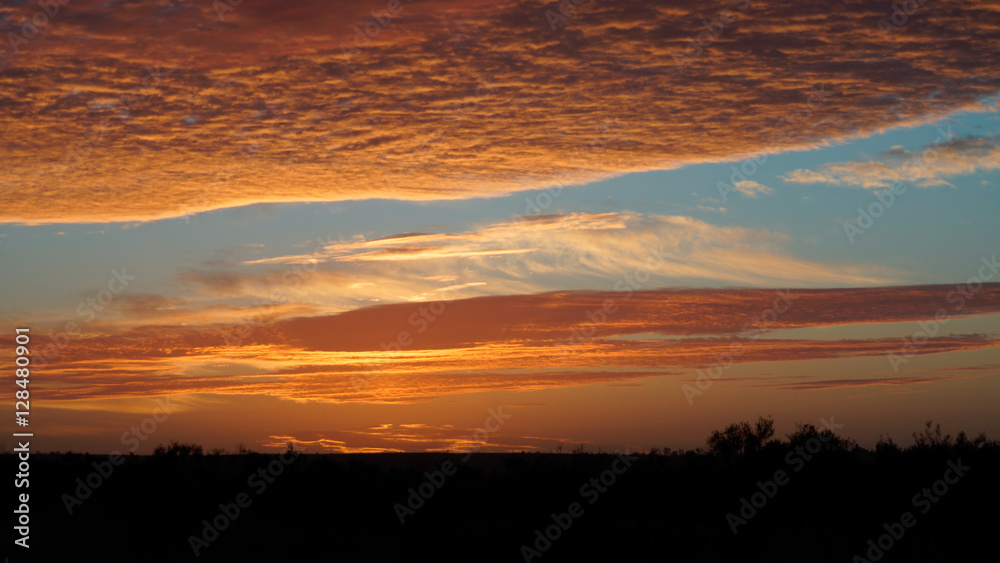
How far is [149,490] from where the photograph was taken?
73.7 feet

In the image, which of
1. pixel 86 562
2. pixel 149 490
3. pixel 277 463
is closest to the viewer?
pixel 86 562

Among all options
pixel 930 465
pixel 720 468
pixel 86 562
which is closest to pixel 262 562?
pixel 86 562

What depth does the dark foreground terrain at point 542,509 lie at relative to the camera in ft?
58.7

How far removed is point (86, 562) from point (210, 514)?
3.96 meters

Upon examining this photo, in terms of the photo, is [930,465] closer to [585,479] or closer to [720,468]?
[720,468]

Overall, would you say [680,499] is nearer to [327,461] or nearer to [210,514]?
[327,461]

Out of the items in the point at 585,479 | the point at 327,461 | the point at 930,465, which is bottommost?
the point at 930,465

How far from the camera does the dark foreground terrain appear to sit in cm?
1791

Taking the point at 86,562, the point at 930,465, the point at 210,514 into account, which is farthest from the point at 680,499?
the point at 86,562

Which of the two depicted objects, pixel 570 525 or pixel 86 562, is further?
→ pixel 570 525

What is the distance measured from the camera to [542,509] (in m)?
20.4

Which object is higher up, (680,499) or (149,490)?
(149,490)

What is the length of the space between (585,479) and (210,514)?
9.82 m

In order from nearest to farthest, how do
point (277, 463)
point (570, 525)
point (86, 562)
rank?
point (86, 562)
point (570, 525)
point (277, 463)
